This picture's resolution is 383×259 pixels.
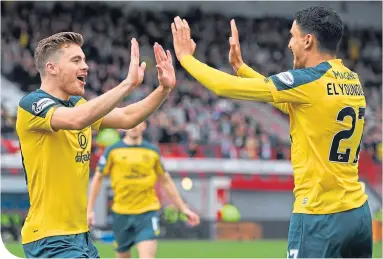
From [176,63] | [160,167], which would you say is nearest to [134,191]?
[160,167]

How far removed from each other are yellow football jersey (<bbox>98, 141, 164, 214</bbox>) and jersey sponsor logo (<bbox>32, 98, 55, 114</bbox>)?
5.72 metres

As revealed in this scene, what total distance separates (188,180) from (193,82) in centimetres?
791

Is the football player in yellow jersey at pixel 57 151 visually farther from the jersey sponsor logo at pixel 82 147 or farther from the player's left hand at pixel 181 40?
the player's left hand at pixel 181 40

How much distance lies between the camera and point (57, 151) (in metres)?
6.27

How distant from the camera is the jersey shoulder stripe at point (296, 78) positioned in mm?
6008

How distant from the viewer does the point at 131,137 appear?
1222 cm

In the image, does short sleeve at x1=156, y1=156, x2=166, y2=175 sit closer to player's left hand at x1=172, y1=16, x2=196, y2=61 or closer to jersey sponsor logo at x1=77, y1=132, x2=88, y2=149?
jersey sponsor logo at x1=77, y1=132, x2=88, y2=149

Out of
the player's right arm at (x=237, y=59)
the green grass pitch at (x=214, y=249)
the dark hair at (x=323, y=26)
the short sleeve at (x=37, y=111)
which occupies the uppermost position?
the dark hair at (x=323, y=26)

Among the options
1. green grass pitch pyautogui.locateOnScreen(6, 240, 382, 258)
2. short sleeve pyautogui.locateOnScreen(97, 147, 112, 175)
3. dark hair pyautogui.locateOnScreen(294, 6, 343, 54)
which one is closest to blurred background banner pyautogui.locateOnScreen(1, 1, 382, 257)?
green grass pitch pyautogui.locateOnScreen(6, 240, 382, 258)

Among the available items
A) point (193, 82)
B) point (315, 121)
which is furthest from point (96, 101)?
point (193, 82)

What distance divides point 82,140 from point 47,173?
411mm

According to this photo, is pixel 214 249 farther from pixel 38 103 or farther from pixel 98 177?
pixel 38 103

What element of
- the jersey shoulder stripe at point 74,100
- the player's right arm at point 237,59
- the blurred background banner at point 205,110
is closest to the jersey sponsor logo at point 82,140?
the jersey shoulder stripe at point 74,100

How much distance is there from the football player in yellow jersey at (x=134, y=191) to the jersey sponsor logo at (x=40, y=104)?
5336mm
